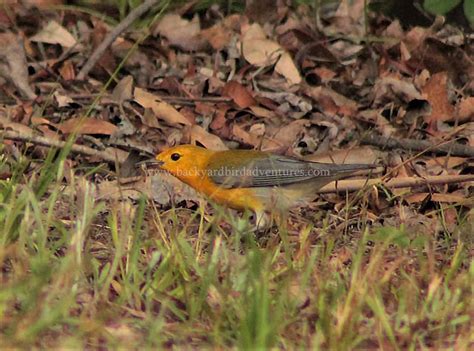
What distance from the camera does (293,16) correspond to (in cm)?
949

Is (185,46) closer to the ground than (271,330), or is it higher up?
closer to the ground

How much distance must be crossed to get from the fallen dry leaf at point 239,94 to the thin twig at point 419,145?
3.33ft

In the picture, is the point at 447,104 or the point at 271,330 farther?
the point at 447,104

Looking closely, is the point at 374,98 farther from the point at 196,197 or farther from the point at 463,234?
the point at 463,234

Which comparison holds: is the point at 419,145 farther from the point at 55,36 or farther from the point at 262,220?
the point at 55,36

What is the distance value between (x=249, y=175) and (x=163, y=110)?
1.38 meters

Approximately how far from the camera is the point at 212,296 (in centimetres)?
434

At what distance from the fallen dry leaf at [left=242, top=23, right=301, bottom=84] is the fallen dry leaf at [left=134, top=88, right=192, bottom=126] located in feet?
3.48

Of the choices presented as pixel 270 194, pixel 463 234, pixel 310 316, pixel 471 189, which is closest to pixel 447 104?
pixel 471 189

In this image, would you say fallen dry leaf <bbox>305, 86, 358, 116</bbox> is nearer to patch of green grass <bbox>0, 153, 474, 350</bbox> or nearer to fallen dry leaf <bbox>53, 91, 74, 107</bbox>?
fallen dry leaf <bbox>53, 91, 74, 107</bbox>

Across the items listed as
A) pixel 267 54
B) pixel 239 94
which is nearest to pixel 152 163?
pixel 239 94

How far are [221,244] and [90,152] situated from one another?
97.0 inches

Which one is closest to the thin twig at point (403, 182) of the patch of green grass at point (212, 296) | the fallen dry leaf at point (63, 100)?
the patch of green grass at point (212, 296)

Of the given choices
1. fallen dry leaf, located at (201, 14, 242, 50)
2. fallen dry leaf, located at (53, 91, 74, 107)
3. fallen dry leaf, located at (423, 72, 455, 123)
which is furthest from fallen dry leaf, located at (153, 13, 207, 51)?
fallen dry leaf, located at (423, 72, 455, 123)
